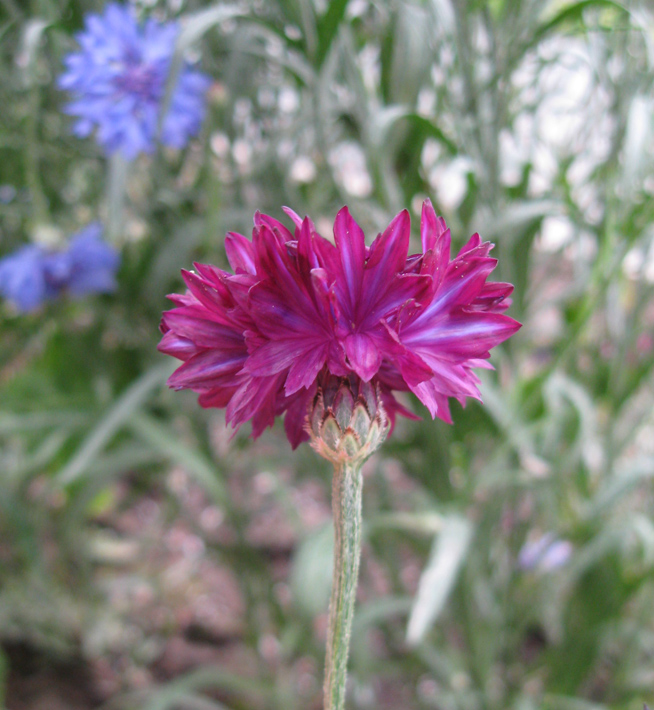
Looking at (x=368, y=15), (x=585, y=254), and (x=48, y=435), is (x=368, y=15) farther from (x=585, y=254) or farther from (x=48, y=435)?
(x=48, y=435)

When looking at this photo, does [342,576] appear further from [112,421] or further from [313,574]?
[112,421]

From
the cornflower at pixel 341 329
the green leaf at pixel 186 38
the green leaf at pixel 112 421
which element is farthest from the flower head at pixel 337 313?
the green leaf at pixel 112 421

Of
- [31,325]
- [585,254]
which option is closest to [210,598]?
[31,325]

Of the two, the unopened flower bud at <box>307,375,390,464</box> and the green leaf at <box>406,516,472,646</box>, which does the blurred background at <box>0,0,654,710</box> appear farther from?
the unopened flower bud at <box>307,375,390,464</box>

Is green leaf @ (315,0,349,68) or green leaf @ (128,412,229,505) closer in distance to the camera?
green leaf @ (315,0,349,68)

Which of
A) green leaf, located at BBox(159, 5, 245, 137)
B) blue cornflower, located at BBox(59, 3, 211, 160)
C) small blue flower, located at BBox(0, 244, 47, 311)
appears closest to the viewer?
green leaf, located at BBox(159, 5, 245, 137)

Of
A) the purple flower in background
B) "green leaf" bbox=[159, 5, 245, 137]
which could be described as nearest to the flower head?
"green leaf" bbox=[159, 5, 245, 137]

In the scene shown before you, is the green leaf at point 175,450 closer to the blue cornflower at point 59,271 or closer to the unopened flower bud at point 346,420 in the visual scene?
the blue cornflower at point 59,271

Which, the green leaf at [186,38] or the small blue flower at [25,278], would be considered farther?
the small blue flower at [25,278]
